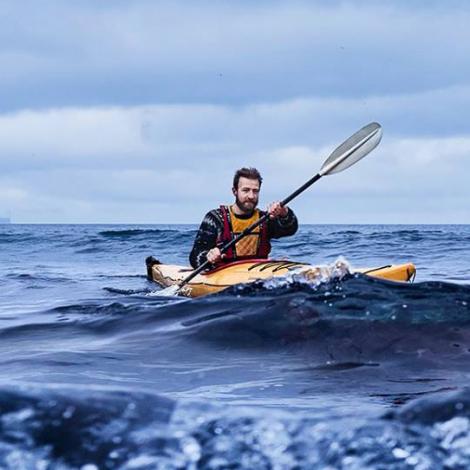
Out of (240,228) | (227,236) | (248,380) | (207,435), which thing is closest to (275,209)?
(240,228)

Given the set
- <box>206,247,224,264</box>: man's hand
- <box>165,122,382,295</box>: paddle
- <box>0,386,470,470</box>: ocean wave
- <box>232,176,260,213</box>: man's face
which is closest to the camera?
<box>0,386,470,470</box>: ocean wave

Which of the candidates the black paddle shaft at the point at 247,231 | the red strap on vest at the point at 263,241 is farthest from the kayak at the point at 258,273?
the red strap on vest at the point at 263,241

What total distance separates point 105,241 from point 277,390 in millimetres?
27653

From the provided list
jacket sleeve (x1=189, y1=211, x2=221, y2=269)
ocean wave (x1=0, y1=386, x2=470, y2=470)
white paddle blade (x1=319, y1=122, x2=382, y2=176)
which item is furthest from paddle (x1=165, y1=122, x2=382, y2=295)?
ocean wave (x1=0, y1=386, x2=470, y2=470)

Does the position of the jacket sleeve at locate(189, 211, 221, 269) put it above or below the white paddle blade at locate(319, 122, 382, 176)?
below

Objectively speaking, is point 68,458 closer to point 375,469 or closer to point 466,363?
point 375,469

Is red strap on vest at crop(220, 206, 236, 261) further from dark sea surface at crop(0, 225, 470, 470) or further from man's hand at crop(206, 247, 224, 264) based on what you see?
dark sea surface at crop(0, 225, 470, 470)

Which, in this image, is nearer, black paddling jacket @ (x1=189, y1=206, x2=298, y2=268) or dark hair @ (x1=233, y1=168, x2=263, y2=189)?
dark hair @ (x1=233, y1=168, x2=263, y2=189)

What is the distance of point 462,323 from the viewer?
428cm

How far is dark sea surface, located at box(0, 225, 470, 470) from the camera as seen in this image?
228 centimetres

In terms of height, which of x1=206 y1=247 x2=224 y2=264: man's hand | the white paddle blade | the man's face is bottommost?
x1=206 y1=247 x2=224 y2=264: man's hand

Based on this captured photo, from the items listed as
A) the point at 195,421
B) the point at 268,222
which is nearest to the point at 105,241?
the point at 268,222

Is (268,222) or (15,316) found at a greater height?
(268,222)

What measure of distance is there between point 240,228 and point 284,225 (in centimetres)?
50
